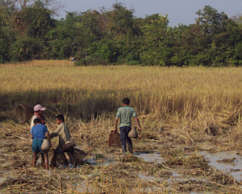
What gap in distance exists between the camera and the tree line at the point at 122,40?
35.9 meters

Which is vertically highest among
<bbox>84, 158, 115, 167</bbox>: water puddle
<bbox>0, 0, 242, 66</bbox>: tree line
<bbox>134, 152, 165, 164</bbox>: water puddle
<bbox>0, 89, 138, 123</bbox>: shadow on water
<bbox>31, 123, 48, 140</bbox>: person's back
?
<bbox>0, 0, 242, 66</bbox>: tree line

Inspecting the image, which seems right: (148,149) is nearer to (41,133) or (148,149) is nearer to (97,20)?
(41,133)

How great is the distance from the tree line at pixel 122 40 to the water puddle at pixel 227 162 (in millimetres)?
23844

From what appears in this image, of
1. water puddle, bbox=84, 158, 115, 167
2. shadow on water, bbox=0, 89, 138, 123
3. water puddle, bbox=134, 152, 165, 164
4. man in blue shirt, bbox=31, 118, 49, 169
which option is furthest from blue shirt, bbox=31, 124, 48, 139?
shadow on water, bbox=0, 89, 138, 123

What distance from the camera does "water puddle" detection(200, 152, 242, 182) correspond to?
6.15 m

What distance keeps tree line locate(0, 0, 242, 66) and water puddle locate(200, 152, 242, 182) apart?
23844 millimetres

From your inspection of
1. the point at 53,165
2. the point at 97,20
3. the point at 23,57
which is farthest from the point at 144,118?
the point at 97,20

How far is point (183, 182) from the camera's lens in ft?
17.7

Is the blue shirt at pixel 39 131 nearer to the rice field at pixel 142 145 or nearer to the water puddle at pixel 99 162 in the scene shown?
the rice field at pixel 142 145

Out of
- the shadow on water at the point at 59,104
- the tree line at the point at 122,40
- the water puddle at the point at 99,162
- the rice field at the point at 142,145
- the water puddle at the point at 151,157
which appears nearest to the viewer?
the rice field at the point at 142,145

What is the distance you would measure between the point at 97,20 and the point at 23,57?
40.8 ft

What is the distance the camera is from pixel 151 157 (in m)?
7.21

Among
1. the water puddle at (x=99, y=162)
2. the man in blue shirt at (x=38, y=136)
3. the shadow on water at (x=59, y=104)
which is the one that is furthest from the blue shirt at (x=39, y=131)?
the shadow on water at (x=59, y=104)

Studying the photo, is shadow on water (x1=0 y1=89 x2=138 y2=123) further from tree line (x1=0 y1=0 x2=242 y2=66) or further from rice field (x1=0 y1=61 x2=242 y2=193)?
tree line (x1=0 y1=0 x2=242 y2=66)
